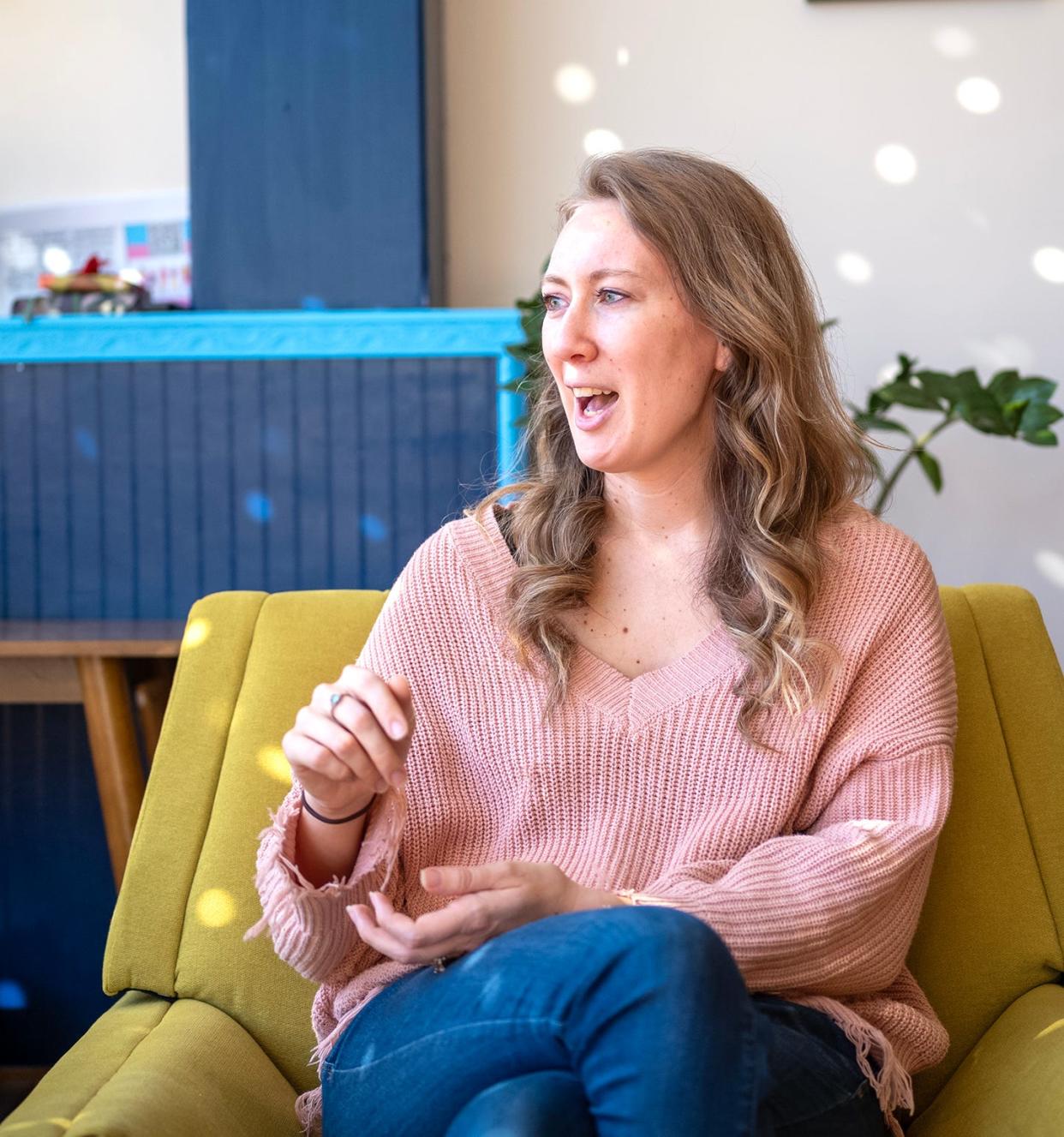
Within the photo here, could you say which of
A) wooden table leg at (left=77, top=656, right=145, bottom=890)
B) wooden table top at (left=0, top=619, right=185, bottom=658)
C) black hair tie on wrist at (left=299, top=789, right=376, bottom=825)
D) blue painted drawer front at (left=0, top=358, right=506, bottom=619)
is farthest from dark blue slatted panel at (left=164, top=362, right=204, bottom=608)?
black hair tie on wrist at (left=299, top=789, right=376, bottom=825)

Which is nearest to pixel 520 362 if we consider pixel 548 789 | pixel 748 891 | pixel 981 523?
pixel 981 523

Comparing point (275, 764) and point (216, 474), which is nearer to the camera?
point (275, 764)

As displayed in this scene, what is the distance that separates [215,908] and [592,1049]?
1.99ft

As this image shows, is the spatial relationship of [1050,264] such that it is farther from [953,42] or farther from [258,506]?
[258,506]

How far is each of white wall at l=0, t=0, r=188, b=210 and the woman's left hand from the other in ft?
6.85

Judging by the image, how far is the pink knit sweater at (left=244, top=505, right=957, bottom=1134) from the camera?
1230 millimetres

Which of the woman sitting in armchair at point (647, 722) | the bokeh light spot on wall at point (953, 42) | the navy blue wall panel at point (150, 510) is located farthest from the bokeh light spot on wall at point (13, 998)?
the bokeh light spot on wall at point (953, 42)

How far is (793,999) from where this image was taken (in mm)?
1251

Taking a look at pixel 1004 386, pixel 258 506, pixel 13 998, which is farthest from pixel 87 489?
pixel 1004 386

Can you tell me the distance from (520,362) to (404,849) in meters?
1.30

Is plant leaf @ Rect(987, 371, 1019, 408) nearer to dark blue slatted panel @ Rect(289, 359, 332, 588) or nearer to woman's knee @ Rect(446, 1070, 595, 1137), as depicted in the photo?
dark blue slatted panel @ Rect(289, 359, 332, 588)

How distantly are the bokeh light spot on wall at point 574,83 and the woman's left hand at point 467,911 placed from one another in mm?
2034

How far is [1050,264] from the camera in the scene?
2.70 m

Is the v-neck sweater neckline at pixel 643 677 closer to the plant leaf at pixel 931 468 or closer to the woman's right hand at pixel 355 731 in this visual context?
the woman's right hand at pixel 355 731
